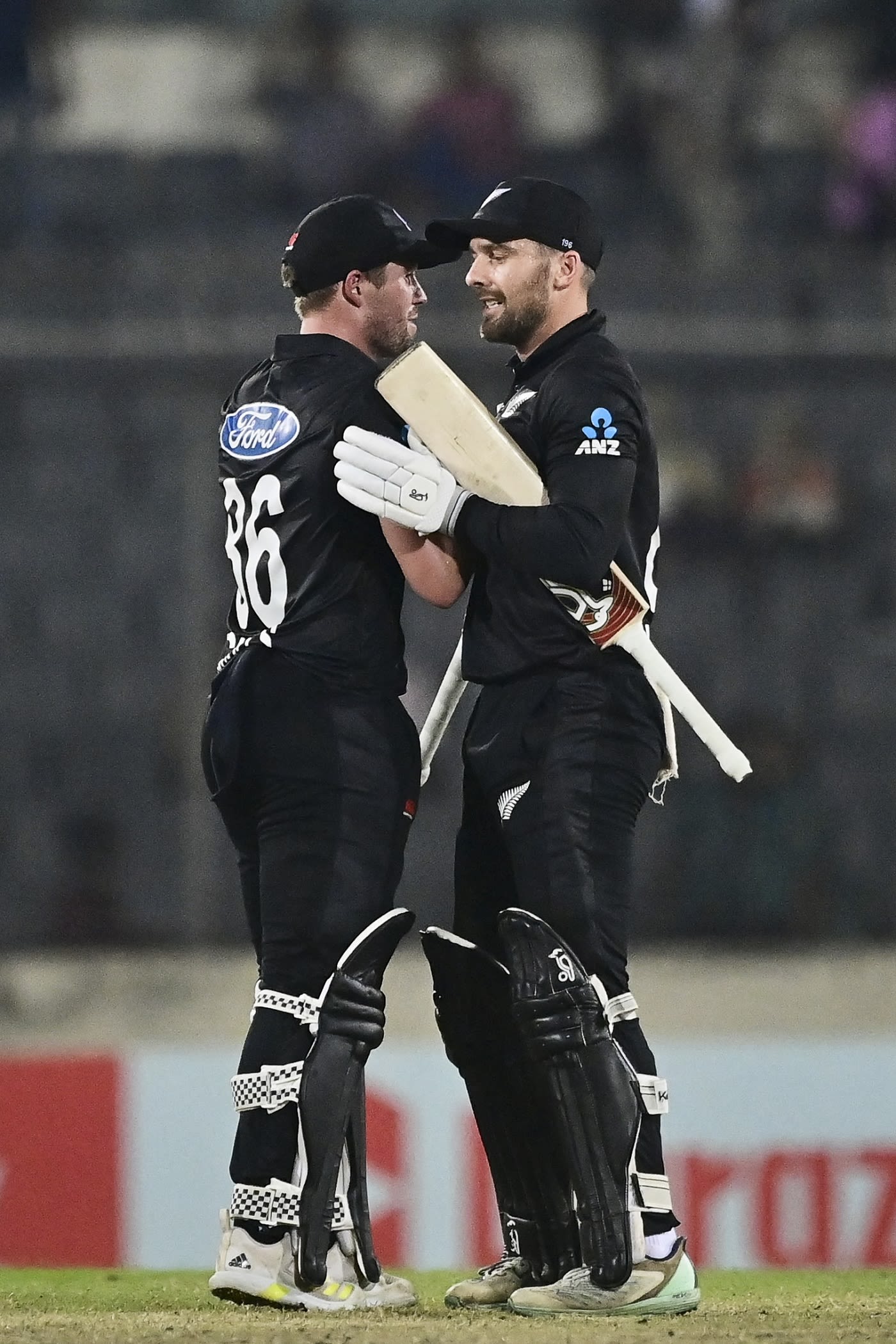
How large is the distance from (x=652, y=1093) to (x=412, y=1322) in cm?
59

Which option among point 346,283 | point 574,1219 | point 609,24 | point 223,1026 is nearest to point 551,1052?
point 574,1219

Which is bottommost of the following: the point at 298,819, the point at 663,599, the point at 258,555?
the point at 298,819

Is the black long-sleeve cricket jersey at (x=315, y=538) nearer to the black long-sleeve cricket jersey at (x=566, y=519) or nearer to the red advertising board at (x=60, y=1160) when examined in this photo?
the black long-sleeve cricket jersey at (x=566, y=519)

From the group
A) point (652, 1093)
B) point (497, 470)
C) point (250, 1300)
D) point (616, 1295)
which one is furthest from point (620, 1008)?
point (497, 470)

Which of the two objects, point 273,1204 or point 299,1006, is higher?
point 299,1006

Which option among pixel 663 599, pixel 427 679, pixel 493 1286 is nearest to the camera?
pixel 493 1286

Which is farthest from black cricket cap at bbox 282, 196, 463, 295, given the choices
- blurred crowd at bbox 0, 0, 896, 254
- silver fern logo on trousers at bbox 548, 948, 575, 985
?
blurred crowd at bbox 0, 0, 896, 254

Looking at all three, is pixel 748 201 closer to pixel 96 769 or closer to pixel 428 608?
pixel 428 608

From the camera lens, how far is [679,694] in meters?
3.66

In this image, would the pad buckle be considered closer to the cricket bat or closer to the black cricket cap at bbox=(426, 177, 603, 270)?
the cricket bat

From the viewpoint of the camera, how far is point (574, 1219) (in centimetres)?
361

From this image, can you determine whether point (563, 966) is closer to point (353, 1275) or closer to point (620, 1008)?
point (620, 1008)

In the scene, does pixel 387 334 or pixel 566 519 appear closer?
pixel 566 519

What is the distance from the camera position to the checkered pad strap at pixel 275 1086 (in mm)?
3561
